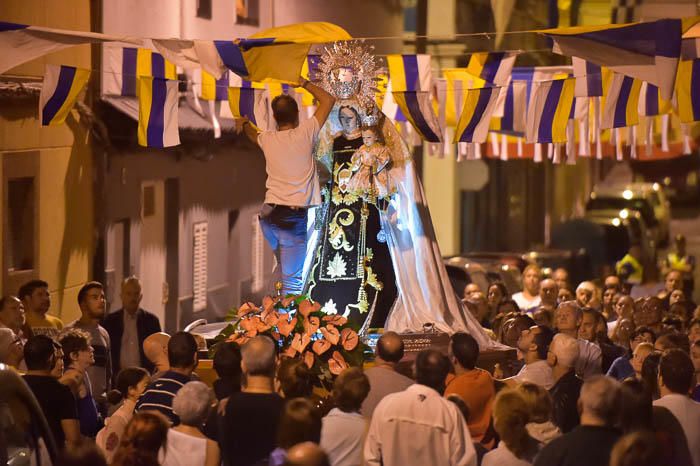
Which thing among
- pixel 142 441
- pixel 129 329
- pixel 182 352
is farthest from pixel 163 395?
pixel 129 329

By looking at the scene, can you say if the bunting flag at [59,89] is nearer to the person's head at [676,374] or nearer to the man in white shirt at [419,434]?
the man in white shirt at [419,434]

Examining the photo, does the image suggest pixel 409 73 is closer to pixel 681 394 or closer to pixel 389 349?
pixel 389 349

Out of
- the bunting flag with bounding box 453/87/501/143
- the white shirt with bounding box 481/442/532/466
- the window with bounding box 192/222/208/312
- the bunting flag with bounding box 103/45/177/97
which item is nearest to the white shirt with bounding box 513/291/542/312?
the bunting flag with bounding box 453/87/501/143

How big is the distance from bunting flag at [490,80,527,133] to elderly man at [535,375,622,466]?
1249 centimetres

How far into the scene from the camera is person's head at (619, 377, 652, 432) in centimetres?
902

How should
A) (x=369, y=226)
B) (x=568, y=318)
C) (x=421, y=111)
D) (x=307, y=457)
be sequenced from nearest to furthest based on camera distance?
1. (x=307, y=457)
2. (x=568, y=318)
3. (x=369, y=226)
4. (x=421, y=111)

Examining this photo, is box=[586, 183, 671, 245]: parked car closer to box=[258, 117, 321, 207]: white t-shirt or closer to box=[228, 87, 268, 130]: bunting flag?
box=[228, 87, 268, 130]: bunting flag

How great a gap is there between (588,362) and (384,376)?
271 cm

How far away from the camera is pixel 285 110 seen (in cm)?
1330

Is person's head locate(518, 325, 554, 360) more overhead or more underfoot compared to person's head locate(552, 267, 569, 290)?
more overhead

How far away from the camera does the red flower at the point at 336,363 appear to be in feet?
40.0

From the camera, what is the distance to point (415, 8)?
36031 mm

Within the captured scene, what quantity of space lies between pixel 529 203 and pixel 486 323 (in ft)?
83.6

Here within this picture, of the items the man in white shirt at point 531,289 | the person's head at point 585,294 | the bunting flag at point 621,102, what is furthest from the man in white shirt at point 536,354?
the man in white shirt at point 531,289
